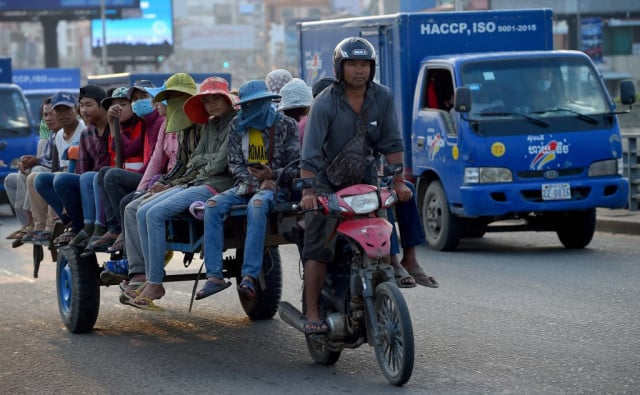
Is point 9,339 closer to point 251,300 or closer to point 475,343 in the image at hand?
point 251,300

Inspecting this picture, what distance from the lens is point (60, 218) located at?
989 cm

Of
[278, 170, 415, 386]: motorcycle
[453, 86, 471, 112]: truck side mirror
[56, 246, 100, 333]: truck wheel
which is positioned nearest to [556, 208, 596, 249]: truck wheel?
[453, 86, 471, 112]: truck side mirror

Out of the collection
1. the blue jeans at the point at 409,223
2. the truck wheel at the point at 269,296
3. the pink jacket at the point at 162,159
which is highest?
the pink jacket at the point at 162,159

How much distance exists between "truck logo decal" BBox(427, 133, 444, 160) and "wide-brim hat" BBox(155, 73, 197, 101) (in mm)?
5747

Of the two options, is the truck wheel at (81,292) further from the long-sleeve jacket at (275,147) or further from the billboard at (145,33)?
the billboard at (145,33)

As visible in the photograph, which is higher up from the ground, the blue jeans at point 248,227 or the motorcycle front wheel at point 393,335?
the blue jeans at point 248,227

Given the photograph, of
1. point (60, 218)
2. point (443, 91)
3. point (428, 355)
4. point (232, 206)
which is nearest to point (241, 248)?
point (232, 206)

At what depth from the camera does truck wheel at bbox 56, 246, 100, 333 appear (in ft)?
30.1

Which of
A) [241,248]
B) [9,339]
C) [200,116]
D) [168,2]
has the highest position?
[168,2]

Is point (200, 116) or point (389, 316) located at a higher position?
point (200, 116)

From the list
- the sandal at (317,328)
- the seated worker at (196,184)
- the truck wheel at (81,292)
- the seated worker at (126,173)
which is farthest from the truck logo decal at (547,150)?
the sandal at (317,328)

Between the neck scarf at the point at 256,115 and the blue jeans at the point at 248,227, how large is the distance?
0.40m

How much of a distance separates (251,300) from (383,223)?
286 cm

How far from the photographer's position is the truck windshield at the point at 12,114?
23484 mm
